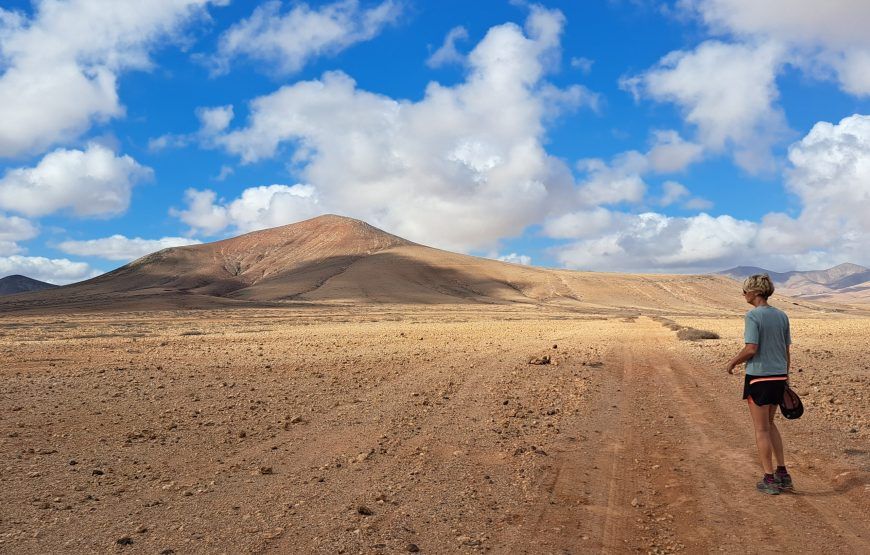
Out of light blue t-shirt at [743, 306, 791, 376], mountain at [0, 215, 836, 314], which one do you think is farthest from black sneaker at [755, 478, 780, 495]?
mountain at [0, 215, 836, 314]

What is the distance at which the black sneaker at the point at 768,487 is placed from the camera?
6.75m

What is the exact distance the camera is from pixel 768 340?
283 inches

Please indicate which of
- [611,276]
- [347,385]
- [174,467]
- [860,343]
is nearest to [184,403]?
[347,385]

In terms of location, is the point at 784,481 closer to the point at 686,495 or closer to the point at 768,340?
the point at 686,495

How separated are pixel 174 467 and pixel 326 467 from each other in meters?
1.97

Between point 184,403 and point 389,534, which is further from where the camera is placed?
point 184,403

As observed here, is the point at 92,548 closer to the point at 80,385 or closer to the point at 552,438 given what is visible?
the point at 552,438

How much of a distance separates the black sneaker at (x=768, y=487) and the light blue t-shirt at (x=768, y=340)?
1.18 m

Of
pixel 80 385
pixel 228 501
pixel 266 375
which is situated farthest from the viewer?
pixel 266 375

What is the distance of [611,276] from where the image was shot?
16962cm

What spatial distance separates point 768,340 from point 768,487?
162cm

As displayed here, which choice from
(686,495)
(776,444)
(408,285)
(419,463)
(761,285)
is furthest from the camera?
(408,285)

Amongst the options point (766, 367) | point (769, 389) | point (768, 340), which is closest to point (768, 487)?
point (769, 389)

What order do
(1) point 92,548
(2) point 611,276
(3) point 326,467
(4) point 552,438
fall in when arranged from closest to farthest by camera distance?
1. (1) point 92,548
2. (3) point 326,467
3. (4) point 552,438
4. (2) point 611,276
